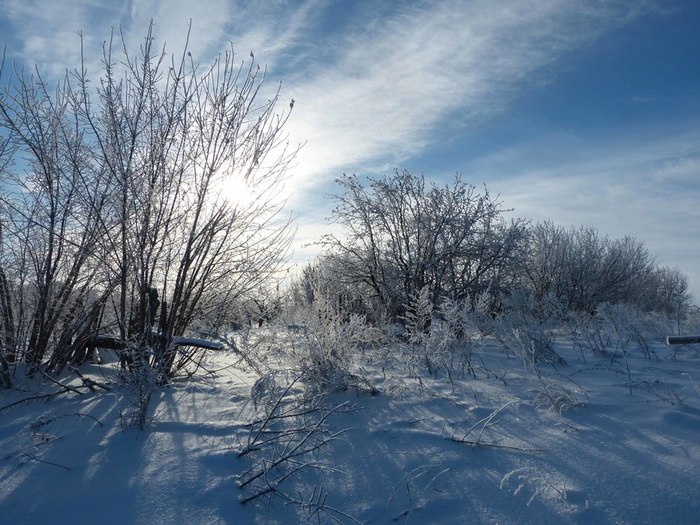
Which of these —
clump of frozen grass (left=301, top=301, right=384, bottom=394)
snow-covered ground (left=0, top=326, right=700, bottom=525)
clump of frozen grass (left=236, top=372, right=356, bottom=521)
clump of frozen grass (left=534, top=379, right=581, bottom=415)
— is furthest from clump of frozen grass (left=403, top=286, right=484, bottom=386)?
clump of frozen grass (left=236, top=372, right=356, bottom=521)

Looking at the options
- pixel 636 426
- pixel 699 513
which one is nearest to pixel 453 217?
pixel 636 426

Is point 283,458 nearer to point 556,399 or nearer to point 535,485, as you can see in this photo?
point 535,485

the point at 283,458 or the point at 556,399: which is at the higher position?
the point at 556,399

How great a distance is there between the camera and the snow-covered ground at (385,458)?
2252 mm

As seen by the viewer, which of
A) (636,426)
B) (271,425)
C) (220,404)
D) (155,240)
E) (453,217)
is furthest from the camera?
(453,217)

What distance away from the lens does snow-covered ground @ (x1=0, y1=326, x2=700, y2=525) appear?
2252 mm

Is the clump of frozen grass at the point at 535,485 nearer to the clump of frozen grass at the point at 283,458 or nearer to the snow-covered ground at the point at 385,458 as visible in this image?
the snow-covered ground at the point at 385,458

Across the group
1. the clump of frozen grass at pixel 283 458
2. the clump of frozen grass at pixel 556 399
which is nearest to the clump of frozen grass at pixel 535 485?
the clump of frozen grass at pixel 283 458

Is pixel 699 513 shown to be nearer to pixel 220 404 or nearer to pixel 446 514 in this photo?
→ pixel 446 514

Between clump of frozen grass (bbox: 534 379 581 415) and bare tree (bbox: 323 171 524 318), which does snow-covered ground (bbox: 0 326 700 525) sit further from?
bare tree (bbox: 323 171 524 318)

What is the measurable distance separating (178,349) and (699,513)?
4.74 metres

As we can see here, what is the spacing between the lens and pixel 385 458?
2.83m

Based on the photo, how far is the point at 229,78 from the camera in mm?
5426

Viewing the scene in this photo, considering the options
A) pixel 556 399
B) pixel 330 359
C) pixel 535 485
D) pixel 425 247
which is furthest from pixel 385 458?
pixel 425 247
